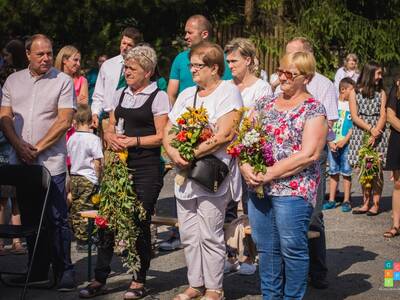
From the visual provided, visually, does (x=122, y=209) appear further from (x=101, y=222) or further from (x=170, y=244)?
(x=170, y=244)

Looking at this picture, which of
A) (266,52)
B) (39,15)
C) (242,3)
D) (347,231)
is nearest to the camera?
(347,231)

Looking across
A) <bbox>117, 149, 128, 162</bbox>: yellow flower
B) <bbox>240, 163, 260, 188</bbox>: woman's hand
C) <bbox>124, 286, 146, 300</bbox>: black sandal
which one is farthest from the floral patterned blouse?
<bbox>124, 286, 146, 300</bbox>: black sandal

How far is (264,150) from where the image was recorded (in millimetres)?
6906

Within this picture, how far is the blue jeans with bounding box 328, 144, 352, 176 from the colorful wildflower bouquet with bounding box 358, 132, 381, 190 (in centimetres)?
49

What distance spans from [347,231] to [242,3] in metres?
13.3

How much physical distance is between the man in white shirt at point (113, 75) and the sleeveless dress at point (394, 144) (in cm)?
305

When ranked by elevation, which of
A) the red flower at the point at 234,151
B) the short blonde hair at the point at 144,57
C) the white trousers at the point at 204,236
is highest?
the short blonde hair at the point at 144,57

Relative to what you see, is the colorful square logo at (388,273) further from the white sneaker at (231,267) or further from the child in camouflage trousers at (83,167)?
the child in camouflage trousers at (83,167)

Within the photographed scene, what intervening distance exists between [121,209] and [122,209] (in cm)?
1

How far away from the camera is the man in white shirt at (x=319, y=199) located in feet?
26.6

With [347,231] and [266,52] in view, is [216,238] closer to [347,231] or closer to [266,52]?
[347,231]

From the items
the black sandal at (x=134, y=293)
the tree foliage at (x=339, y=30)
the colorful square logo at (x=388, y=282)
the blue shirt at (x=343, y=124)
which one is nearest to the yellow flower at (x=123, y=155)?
the black sandal at (x=134, y=293)

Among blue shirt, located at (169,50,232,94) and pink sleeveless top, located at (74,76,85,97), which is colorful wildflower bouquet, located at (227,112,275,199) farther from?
pink sleeveless top, located at (74,76,85,97)

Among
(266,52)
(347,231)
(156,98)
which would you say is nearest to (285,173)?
(156,98)
